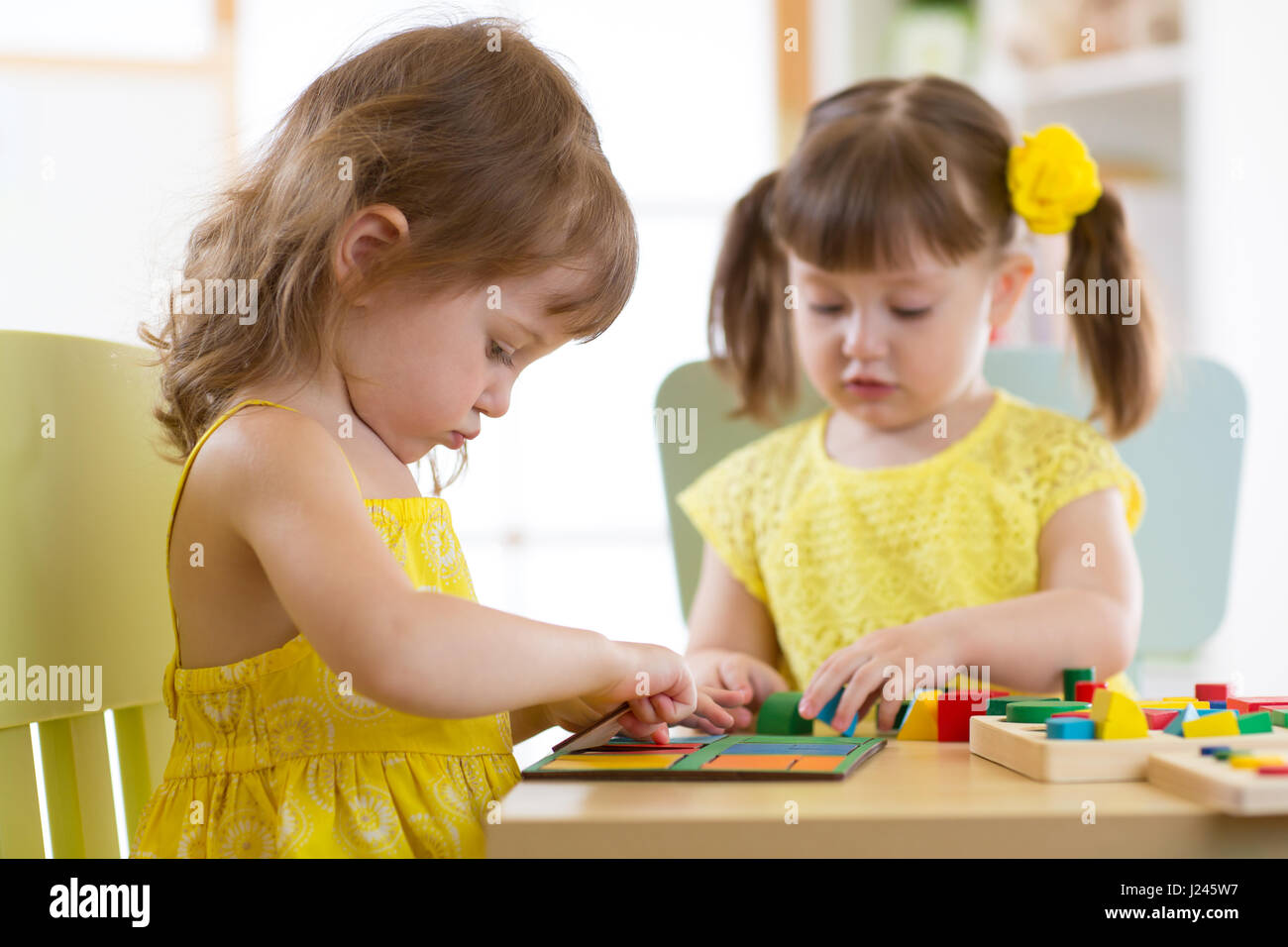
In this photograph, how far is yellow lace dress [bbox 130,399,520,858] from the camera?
2.31 feet

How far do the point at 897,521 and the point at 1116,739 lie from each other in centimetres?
72

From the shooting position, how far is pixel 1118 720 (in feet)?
2.00

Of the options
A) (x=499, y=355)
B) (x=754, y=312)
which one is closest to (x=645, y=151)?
(x=754, y=312)

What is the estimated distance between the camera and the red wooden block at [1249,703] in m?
0.73

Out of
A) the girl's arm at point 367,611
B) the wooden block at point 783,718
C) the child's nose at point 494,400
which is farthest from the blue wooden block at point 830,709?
the child's nose at point 494,400

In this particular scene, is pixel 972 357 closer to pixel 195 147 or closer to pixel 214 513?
pixel 214 513

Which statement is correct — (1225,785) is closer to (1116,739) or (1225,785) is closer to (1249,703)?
(1116,739)

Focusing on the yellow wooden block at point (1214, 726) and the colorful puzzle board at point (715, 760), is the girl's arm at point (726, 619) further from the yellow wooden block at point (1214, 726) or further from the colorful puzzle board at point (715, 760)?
the yellow wooden block at point (1214, 726)

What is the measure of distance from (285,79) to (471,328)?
250 cm

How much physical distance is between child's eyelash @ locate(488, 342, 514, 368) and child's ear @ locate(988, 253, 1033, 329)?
664 mm

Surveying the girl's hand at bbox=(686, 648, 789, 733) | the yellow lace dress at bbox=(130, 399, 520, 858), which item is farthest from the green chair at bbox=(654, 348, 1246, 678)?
the yellow lace dress at bbox=(130, 399, 520, 858)

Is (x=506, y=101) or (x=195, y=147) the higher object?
(x=195, y=147)

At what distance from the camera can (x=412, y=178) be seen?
2.61ft

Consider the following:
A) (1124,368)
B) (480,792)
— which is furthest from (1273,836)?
(1124,368)
